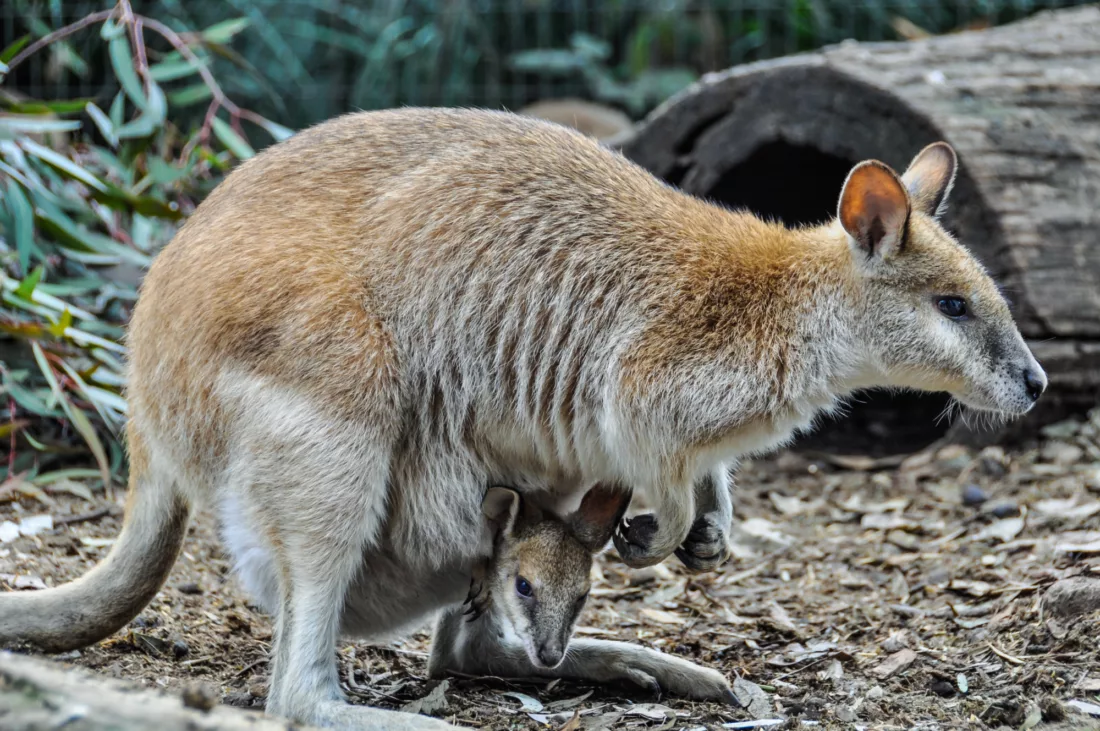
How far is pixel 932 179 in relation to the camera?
14.1ft

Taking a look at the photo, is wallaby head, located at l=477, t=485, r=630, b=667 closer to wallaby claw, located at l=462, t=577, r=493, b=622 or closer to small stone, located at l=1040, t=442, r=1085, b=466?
wallaby claw, located at l=462, t=577, r=493, b=622

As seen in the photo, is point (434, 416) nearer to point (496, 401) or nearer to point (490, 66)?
point (496, 401)

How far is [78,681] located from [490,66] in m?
9.34

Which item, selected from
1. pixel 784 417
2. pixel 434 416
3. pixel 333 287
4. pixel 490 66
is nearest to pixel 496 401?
pixel 434 416

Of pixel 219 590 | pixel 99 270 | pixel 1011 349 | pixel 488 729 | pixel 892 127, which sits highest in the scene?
pixel 892 127

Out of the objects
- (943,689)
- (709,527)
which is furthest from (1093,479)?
(709,527)

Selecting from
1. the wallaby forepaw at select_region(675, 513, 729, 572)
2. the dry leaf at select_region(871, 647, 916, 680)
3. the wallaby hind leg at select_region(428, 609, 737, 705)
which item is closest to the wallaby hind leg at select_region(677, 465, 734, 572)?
the wallaby forepaw at select_region(675, 513, 729, 572)

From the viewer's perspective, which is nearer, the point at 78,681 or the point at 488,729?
the point at 78,681

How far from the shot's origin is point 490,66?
11086 mm

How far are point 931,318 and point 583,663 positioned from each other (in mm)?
1610

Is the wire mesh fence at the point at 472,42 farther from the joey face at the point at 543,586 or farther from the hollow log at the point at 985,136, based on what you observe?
the joey face at the point at 543,586

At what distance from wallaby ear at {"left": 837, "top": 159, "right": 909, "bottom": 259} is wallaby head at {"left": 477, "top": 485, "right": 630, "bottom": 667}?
3.72 feet

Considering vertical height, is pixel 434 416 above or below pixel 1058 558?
above

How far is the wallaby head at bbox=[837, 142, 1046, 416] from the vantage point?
393cm
